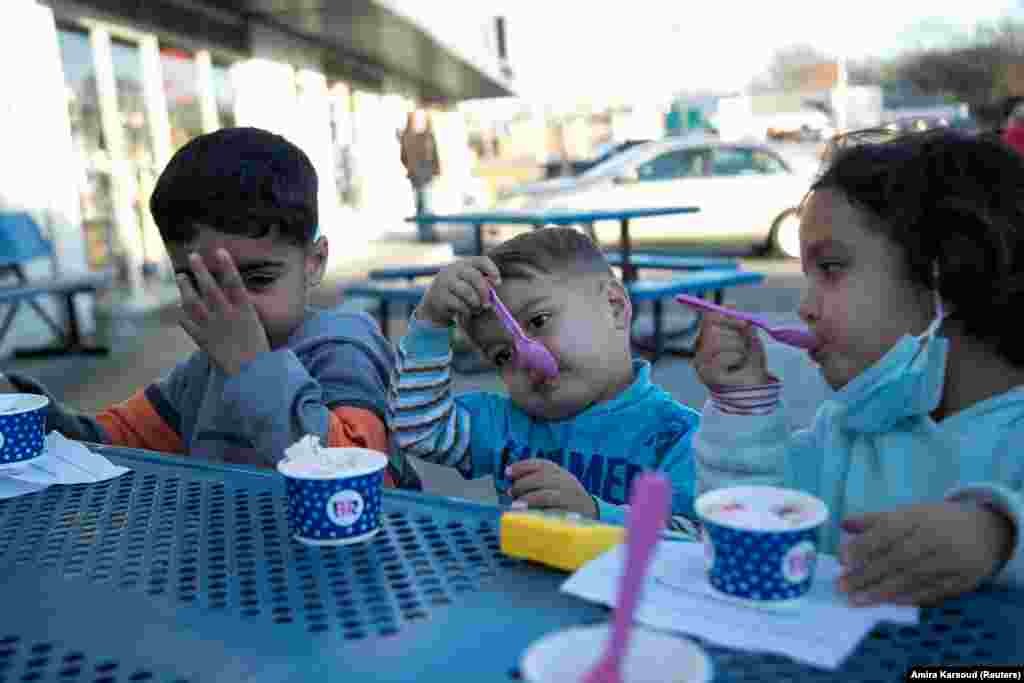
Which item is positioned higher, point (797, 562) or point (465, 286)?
point (465, 286)

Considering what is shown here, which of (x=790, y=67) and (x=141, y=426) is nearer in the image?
(x=141, y=426)

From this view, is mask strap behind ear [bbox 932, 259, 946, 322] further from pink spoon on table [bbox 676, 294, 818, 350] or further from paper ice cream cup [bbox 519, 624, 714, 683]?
paper ice cream cup [bbox 519, 624, 714, 683]

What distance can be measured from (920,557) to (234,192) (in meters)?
1.34

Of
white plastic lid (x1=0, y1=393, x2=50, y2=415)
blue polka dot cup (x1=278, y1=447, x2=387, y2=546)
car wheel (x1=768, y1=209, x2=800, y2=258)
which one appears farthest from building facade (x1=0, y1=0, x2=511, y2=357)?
blue polka dot cup (x1=278, y1=447, x2=387, y2=546)

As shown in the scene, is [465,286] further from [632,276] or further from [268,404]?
[632,276]

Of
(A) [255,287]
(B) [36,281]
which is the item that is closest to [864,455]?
(A) [255,287]

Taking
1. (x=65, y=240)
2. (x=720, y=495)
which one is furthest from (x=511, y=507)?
(x=65, y=240)

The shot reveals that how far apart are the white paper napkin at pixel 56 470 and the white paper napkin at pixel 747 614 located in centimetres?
82

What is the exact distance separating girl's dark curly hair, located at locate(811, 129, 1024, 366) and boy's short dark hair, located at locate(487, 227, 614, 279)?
0.51 meters

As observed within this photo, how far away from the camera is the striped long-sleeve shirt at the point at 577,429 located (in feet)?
5.55

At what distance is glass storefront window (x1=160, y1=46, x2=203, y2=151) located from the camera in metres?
9.41

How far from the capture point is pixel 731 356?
4.34 feet

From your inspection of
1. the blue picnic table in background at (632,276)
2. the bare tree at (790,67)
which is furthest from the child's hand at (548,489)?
the bare tree at (790,67)

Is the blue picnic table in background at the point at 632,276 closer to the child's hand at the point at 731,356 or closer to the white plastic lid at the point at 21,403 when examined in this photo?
the white plastic lid at the point at 21,403
